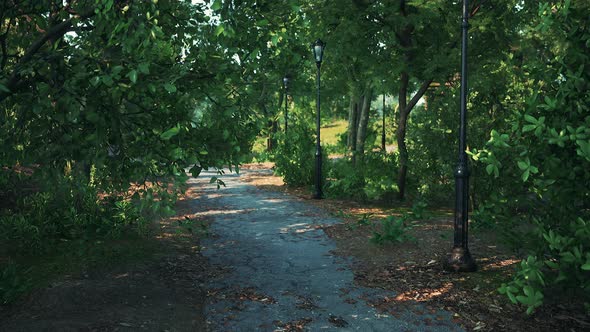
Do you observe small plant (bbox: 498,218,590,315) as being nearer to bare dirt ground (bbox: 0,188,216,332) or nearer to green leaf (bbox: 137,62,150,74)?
bare dirt ground (bbox: 0,188,216,332)

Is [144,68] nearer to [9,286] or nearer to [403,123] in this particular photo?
[9,286]

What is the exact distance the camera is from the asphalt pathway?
546 centimetres

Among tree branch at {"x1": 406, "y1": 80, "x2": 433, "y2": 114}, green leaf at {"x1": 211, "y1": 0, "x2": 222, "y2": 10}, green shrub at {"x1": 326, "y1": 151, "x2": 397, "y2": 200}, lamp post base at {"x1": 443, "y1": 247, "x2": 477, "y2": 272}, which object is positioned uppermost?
tree branch at {"x1": 406, "y1": 80, "x2": 433, "y2": 114}

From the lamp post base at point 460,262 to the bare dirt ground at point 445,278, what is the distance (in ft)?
0.31

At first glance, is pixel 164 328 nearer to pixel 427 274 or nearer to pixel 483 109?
pixel 427 274

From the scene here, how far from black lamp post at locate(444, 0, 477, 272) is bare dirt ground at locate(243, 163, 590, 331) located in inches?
6.1

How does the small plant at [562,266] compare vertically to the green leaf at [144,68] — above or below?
below

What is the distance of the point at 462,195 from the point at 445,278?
1.13 m

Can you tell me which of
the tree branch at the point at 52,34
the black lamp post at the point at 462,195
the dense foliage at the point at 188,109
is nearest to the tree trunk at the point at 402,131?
the dense foliage at the point at 188,109

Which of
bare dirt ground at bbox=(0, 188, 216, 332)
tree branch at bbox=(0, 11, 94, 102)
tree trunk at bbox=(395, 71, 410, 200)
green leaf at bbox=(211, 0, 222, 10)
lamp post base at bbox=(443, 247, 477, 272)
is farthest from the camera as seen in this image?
tree trunk at bbox=(395, 71, 410, 200)

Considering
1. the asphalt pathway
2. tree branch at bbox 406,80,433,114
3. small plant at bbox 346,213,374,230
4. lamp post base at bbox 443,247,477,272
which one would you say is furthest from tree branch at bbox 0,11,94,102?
tree branch at bbox 406,80,433,114

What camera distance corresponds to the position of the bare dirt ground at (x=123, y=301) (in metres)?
5.14

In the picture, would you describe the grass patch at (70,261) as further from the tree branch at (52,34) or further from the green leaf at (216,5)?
the green leaf at (216,5)

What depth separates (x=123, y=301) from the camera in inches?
233
